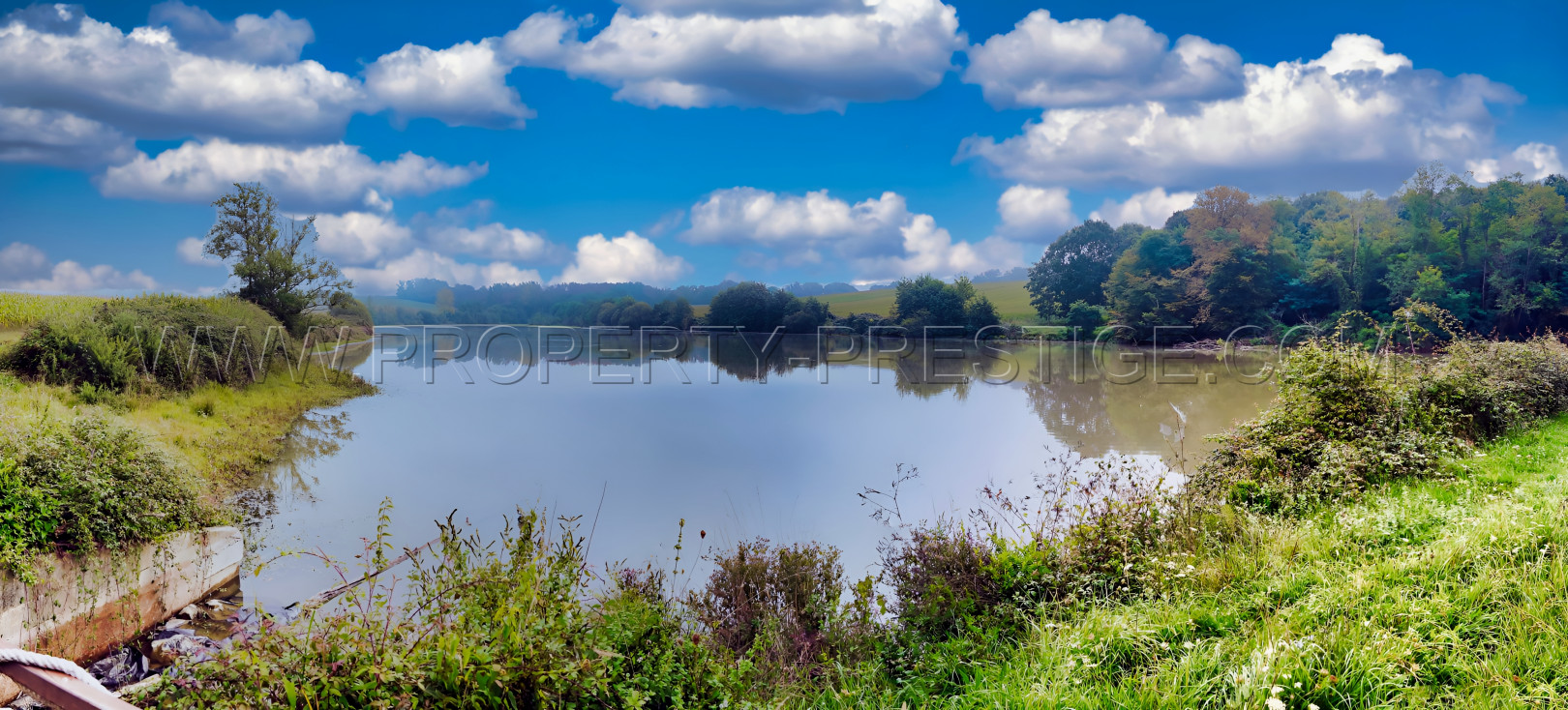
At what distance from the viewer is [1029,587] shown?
5277 millimetres

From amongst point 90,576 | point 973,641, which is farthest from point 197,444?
point 973,641

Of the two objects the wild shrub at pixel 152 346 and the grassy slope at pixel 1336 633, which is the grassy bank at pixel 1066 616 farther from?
the wild shrub at pixel 152 346

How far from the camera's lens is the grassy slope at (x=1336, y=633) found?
3.19m

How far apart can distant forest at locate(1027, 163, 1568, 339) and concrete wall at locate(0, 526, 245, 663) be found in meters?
35.0

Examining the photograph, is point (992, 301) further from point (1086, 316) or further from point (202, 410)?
point (202, 410)

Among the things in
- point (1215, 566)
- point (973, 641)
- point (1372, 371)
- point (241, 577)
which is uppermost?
point (1372, 371)

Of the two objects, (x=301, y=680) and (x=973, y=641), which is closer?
(x=301, y=680)

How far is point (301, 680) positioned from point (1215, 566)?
16.6 ft

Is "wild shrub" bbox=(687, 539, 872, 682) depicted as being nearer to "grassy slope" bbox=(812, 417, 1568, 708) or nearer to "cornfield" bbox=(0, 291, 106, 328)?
"grassy slope" bbox=(812, 417, 1568, 708)

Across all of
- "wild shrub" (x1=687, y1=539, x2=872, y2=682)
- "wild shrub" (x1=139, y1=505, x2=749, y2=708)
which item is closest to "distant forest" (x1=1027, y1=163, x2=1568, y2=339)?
"wild shrub" (x1=687, y1=539, x2=872, y2=682)

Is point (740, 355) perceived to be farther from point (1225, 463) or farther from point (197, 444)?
point (1225, 463)

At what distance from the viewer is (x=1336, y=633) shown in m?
3.43

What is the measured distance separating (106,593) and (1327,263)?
47015 millimetres

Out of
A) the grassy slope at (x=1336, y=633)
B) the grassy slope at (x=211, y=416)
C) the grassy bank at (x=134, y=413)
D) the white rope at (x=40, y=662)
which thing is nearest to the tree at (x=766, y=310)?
the grassy bank at (x=134, y=413)
